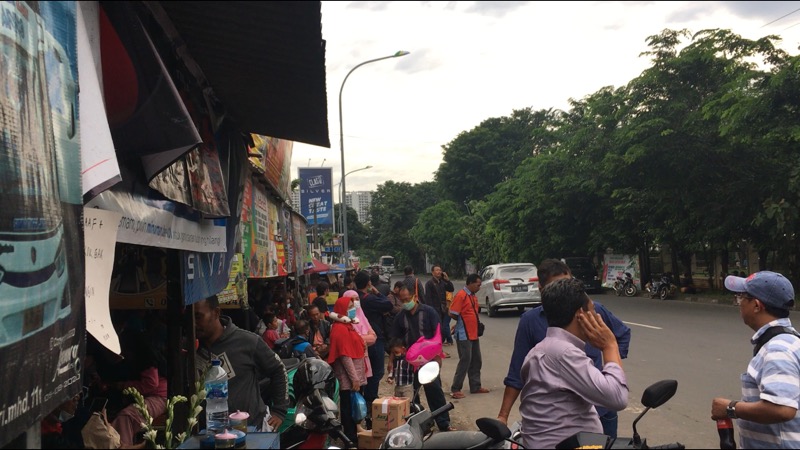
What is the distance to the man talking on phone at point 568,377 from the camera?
2535mm

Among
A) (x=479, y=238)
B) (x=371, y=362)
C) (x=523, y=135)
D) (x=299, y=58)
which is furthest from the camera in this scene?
(x=523, y=135)

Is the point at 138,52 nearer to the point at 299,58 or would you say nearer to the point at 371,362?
the point at 299,58

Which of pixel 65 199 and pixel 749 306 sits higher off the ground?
pixel 65 199

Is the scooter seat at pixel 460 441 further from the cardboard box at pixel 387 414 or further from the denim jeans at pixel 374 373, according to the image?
the denim jeans at pixel 374 373

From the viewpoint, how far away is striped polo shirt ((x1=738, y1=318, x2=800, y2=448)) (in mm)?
2711

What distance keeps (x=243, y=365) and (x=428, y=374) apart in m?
1.51

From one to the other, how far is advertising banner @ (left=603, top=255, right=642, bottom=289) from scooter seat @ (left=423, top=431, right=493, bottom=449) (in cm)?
2860

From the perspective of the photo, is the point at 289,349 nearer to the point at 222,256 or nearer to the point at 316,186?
the point at 222,256

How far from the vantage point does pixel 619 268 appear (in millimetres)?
30844

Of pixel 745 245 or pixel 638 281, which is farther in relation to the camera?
pixel 638 281

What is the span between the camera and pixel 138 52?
9.98ft

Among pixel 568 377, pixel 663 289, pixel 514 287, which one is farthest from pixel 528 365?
pixel 663 289

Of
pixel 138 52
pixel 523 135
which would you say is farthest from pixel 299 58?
pixel 523 135

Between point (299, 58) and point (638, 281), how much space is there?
2837 cm
